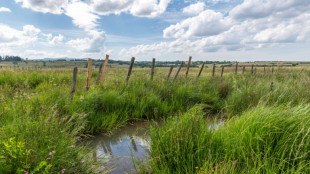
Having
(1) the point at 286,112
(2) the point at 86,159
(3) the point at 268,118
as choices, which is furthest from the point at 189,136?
(1) the point at 286,112

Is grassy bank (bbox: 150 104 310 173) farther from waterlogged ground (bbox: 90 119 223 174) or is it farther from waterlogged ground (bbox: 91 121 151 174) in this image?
waterlogged ground (bbox: 91 121 151 174)

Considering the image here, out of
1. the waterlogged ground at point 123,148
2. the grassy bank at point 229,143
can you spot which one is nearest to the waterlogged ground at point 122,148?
the waterlogged ground at point 123,148

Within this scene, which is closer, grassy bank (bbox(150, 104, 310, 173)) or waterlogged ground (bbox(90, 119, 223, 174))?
grassy bank (bbox(150, 104, 310, 173))

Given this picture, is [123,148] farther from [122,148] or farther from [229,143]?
[229,143]

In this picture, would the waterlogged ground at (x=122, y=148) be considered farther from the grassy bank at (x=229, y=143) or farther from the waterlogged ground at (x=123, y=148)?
the grassy bank at (x=229, y=143)

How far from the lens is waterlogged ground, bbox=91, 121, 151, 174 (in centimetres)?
321

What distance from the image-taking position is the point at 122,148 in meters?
3.96

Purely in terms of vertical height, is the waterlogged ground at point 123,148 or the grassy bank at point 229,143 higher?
the grassy bank at point 229,143

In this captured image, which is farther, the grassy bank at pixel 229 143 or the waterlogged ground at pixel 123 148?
the waterlogged ground at pixel 123 148

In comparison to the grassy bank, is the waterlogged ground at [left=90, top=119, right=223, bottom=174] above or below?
below

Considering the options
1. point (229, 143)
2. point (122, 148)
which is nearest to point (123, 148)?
point (122, 148)

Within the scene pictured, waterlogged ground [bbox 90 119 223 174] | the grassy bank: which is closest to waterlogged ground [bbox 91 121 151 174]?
waterlogged ground [bbox 90 119 223 174]

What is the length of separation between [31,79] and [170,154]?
9.25 meters

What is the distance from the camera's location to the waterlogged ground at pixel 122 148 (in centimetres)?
321
